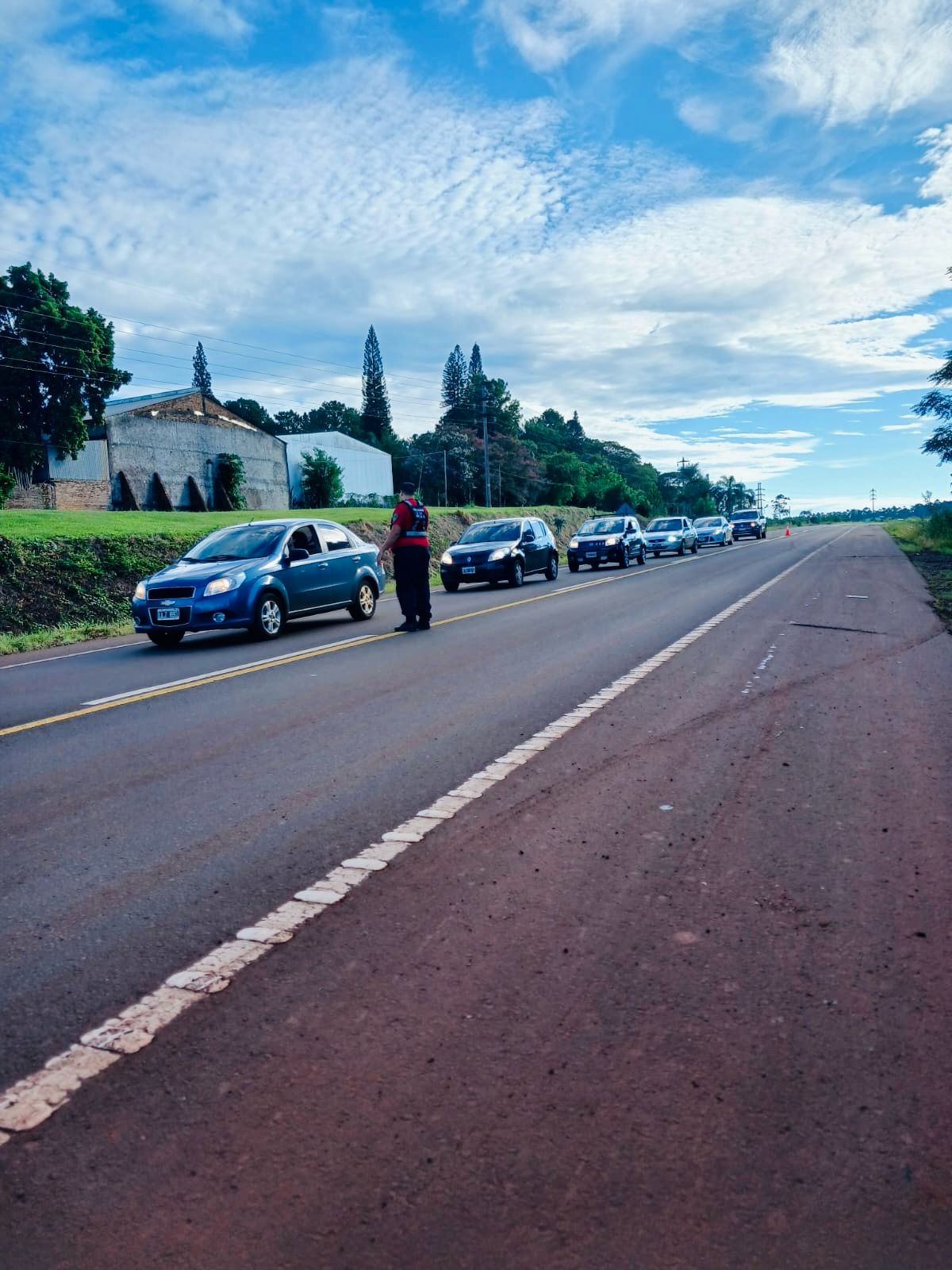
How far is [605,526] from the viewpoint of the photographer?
30.6 meters

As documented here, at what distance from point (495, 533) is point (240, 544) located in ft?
32.6

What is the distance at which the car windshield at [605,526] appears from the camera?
3023 centimetres

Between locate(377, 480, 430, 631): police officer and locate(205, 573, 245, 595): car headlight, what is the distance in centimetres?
199

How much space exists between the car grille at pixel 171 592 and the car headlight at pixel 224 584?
0.69 ft

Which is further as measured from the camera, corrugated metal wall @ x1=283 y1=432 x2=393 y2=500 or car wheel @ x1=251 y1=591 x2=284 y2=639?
corrugated metal wall @ x1=283 y1=432 x2=393 y2=500

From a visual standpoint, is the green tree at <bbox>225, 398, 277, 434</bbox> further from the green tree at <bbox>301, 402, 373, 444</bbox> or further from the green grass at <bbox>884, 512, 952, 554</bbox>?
the green grass at <bbox>884, 512, 952, 554</bbox>

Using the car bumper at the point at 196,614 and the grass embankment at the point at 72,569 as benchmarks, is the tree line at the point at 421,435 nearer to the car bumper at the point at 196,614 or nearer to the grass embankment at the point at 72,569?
the grass embankment at the point at 72,569

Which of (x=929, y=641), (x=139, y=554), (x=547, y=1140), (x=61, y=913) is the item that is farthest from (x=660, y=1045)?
(x=139, y=554)

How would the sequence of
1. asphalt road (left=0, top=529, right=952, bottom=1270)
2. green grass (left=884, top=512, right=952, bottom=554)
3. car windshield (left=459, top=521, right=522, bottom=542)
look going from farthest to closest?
green grass (left=884, top=512, right=952, bottom=554)
car windshield (left=459, top=521, right=522, bottom=542)
asphalt road (left=0, top=529, right=952, bottom=1270)

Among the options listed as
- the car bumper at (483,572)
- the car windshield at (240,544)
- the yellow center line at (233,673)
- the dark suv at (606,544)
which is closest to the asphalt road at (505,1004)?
the yellow center line at (233,673)

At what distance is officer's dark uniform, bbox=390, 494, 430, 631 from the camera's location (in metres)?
13.4

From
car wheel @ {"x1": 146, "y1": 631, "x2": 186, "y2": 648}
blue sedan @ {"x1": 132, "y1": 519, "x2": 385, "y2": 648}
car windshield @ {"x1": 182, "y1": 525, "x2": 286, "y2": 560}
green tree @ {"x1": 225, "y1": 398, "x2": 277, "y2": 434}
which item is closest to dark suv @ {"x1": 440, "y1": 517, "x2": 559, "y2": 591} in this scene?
blue sedan @ {"x1": 132, "y1": 519, "x2": 385, "y2": 648}

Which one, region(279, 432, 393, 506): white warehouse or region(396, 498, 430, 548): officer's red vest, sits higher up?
region(279, 432, 393, 506): white warehouse

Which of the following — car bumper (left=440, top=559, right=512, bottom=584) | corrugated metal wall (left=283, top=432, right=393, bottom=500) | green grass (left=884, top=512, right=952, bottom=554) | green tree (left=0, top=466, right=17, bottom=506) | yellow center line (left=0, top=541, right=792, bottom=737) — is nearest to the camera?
yellow center line (left=0, top=541, right=792, bottom=737)
